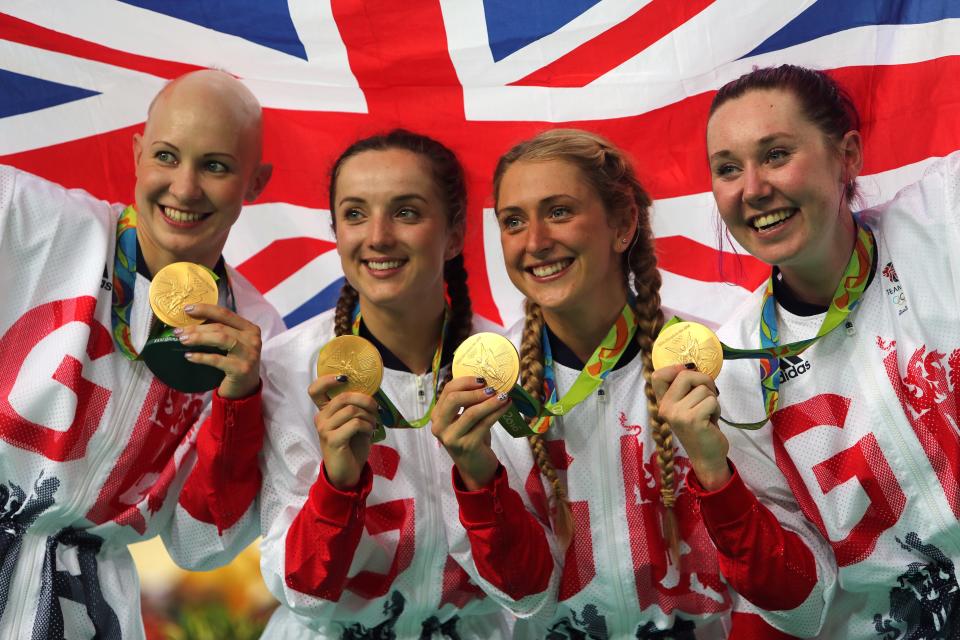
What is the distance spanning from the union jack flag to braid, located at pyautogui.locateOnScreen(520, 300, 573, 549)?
748 mm

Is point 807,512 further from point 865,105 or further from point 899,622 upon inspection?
point 865,105

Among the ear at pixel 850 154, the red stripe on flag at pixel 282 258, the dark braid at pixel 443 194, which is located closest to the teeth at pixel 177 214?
the dark braid at pixel 443 194

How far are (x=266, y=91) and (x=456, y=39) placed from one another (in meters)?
0.73

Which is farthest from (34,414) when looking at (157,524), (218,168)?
(218,168)

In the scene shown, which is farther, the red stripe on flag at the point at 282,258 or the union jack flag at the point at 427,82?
the red stripe on flag at the point at 282,258

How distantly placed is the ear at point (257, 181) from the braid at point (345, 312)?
47cm

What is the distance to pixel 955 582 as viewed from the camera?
3133 millimetres

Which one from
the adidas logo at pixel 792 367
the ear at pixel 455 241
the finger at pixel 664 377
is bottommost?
the finger at pixel 664 377

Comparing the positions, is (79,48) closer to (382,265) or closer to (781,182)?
(382,265)

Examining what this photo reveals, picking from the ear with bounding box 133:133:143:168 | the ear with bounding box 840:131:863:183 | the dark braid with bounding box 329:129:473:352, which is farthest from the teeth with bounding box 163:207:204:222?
the ear with bounding box 840:131:863:183

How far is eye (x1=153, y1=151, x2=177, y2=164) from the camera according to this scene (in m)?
3.64

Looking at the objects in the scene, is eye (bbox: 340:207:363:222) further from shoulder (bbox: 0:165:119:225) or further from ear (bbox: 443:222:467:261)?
shoulder (bbox: 0:165:119:225)

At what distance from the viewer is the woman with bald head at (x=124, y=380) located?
3.33m

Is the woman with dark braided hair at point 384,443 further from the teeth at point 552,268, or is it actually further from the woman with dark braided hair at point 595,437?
the teeth at point 552,268
